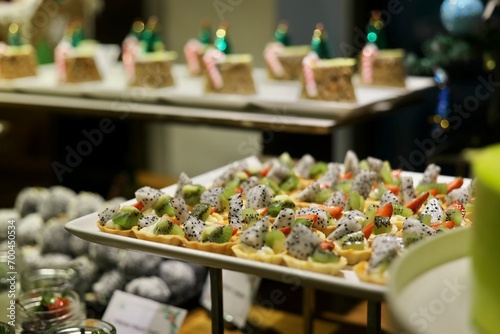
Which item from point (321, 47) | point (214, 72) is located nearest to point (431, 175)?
point (321, 47)

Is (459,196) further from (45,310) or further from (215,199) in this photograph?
(45,310)

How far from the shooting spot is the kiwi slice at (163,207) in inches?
57.8

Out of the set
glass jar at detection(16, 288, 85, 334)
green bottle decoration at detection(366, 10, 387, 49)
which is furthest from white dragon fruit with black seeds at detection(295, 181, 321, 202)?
green bottle decoration at detection(366, 10, 387, 49)

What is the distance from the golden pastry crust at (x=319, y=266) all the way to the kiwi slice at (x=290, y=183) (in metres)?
0.52

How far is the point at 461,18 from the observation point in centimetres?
251

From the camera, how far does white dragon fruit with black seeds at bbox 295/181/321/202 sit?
5.15 feet

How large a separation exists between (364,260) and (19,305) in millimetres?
862

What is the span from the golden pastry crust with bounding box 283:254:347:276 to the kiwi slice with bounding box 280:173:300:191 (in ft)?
1.70

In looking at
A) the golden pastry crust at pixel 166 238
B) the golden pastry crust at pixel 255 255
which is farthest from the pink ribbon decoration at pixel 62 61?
the golden pastry crust at pixel 255 255

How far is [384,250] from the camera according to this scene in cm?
113

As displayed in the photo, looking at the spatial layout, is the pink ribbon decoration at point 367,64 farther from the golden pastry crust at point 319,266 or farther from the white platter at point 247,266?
the golden pastry crust at point 319,266

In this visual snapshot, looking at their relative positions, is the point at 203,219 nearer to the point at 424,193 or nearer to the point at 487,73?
the point at 424,193

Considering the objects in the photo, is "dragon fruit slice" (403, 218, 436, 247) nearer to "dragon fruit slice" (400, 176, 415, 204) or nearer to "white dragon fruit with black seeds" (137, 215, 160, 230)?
"dragon fruit slice" (400, 176, 415, 204)

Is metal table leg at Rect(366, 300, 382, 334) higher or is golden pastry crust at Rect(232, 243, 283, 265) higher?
golden pastry crust at Rect(232, 243, 283, 265)
